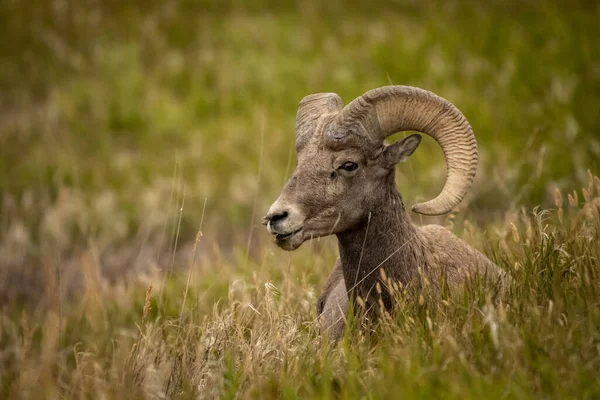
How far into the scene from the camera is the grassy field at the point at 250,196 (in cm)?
452

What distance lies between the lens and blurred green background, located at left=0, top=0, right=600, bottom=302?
49.2 ft

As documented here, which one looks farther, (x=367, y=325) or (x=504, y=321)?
(x=367, y=325)

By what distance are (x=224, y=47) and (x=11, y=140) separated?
5.71 meters

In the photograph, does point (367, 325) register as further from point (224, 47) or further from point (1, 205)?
point (224, 47)

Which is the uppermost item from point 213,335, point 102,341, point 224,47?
point 224,47

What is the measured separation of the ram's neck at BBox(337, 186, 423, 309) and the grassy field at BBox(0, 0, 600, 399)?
48 centimetres

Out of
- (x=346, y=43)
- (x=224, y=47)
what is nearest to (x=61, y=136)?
(x=224, y=47)

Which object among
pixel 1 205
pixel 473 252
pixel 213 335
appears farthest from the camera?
pixel 1 205

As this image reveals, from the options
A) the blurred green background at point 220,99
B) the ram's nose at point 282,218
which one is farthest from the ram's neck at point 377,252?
the blurred green background at point 220,99

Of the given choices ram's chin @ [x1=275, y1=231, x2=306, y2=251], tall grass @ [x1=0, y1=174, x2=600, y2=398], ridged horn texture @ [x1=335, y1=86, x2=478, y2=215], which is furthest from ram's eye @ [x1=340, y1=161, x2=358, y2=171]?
tall grass @ [x1=0, y1=174, x2=600, y2=398]

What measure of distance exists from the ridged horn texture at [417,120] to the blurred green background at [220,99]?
6.66 m

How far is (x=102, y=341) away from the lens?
8117mm

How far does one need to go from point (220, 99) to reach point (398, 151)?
13876 mm

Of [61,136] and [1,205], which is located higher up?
[61,136]
